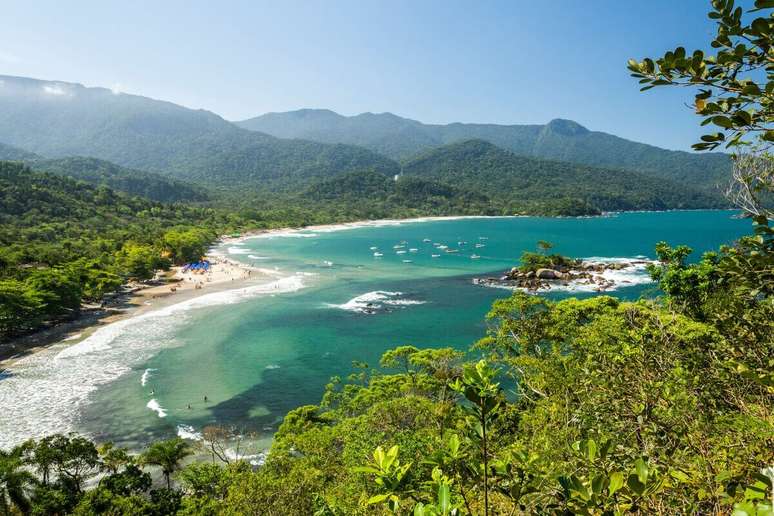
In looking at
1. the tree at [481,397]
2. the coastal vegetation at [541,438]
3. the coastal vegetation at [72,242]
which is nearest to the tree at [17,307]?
the coastal vegetation at [72,242]

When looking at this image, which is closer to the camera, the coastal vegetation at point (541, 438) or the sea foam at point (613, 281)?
the coastal vegetation at point (541, 438)

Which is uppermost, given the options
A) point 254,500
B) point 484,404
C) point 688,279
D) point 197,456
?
point 484,404

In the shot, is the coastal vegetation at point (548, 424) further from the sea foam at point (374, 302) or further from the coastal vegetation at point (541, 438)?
the sea foam at point (374, 302)

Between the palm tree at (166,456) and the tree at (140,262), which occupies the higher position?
the tree at (140,262)

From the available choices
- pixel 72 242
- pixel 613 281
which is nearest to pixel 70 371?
pixel 72 242

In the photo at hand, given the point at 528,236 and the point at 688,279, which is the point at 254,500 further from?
the point at 528,236

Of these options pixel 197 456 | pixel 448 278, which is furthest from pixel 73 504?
pixel 448 278

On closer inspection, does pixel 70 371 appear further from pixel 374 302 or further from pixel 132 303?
pixel 374 302
